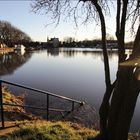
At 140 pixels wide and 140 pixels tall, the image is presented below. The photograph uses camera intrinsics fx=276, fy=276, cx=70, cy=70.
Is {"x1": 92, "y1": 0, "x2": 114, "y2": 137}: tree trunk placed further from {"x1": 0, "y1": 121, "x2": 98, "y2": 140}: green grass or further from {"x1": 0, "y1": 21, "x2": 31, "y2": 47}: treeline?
{"x1": 0, "y1": 21, "x2": 31, "y2": 47}: treeline

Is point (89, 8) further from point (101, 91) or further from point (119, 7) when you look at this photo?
point (101, 91)

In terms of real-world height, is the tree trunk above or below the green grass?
above

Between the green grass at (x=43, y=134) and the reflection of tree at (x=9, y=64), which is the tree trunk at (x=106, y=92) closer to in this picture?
the green grass at (x=43, y=134)

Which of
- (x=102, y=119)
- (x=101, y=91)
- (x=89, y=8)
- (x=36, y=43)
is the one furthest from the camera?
(x=36, y=43)

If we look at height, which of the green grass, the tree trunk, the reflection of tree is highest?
the tree trunk

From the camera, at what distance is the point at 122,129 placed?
6.23m

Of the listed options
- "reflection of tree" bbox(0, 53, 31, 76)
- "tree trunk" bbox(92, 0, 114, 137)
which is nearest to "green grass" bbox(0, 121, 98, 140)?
"tree trunk" bbox(92, 0, 114, 137)

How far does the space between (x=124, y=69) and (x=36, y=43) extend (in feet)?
612

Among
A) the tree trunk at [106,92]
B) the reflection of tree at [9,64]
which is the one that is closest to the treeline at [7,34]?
the reflection of tree at [9,64]

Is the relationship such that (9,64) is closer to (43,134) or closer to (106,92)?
(106,92)

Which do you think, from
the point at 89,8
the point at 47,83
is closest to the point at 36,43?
the point at 47,83

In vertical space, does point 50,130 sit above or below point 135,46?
below

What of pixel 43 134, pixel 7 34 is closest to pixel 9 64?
pixel 43 134

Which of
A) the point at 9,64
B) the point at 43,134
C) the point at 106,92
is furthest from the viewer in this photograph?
the point at 9,64
